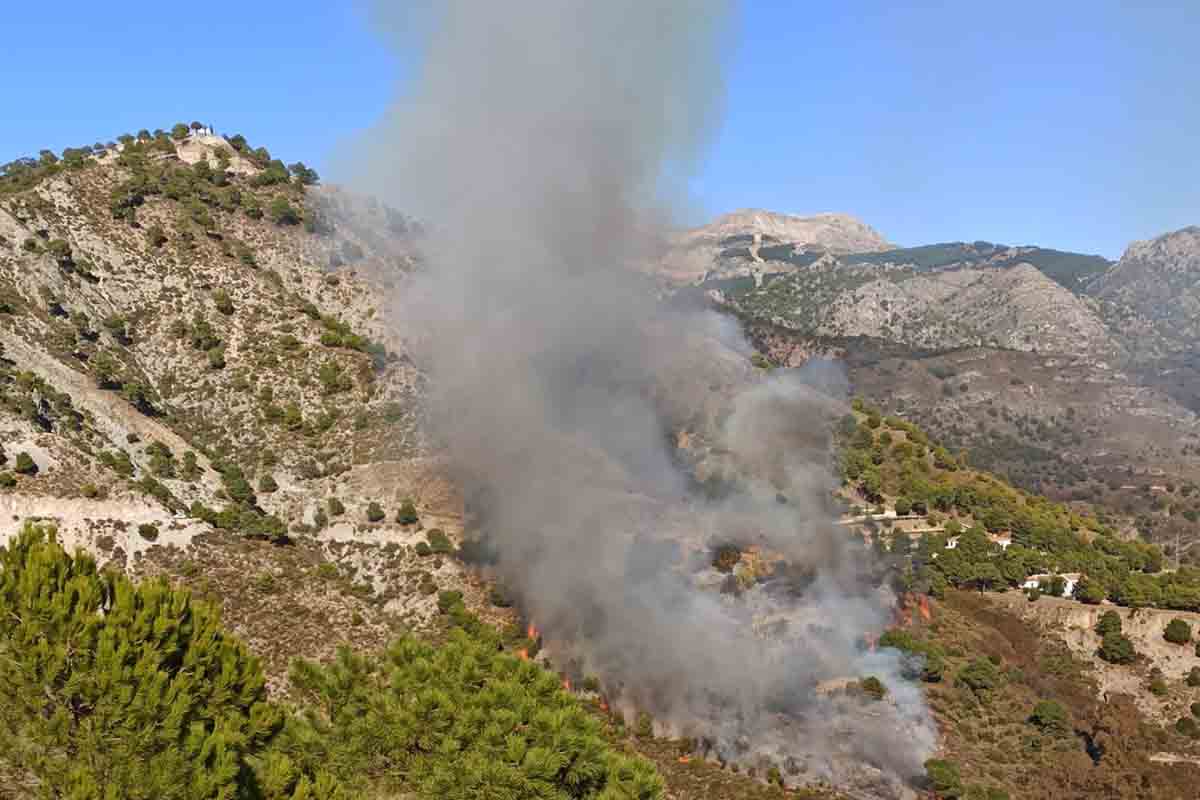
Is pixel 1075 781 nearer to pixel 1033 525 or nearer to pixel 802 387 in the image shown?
pixel 1033 525

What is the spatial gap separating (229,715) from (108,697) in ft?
10.0

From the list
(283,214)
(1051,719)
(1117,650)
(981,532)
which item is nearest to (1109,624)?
(1117,650)

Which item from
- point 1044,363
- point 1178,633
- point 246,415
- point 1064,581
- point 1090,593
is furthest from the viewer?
point 1044,363

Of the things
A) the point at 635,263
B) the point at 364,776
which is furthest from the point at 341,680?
the point at 635,263

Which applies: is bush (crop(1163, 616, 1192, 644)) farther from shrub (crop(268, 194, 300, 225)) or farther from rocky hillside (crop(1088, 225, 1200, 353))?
rocky hillside (crop(1088, 225, 1200, 353))

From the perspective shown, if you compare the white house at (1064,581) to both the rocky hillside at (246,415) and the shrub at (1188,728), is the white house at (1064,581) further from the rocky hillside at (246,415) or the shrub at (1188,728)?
the rocky hillside at (246,415)

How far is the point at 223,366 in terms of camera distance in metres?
59.9

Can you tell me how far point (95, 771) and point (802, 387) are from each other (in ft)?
200

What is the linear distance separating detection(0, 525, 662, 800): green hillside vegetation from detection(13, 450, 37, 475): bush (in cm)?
2174

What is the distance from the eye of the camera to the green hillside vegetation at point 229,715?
18.6 m

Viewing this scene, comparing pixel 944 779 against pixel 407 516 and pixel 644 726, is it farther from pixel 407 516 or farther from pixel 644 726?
pixel 407 516

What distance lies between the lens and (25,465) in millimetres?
41469

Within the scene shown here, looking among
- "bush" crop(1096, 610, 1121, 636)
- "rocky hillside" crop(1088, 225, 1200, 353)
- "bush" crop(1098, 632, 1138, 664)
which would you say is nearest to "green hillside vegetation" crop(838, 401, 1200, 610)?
"bush" crop(1096, 610, 1121, 636)

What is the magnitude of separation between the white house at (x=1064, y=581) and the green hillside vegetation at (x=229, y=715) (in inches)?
1552
